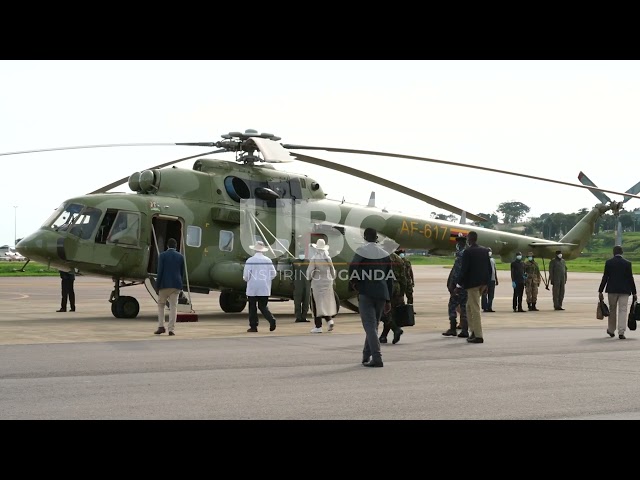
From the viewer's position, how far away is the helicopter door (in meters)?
21.8

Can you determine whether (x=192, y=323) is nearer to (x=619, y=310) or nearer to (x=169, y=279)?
(x=169, y=279)

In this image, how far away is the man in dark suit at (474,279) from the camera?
52.7ft

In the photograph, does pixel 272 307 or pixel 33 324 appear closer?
pixel 33 324

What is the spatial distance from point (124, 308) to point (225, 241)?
2.98m

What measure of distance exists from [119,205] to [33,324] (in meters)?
3.49

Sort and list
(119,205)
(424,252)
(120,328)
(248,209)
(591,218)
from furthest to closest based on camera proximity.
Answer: (591,218), (424,252), (248,209), (119,205), (120,328)

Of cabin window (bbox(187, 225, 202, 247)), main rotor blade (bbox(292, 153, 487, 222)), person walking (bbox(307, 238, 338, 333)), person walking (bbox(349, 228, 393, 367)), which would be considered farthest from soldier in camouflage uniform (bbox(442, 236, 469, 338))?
cabin window (bbox(187, 225, 202, 247))

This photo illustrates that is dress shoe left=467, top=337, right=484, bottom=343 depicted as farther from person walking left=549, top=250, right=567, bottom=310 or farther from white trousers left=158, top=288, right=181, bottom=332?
person walking left=549, top=250, right=567, bottom=310

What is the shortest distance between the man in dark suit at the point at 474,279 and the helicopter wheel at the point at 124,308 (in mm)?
9124

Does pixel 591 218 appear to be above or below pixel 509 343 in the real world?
above
